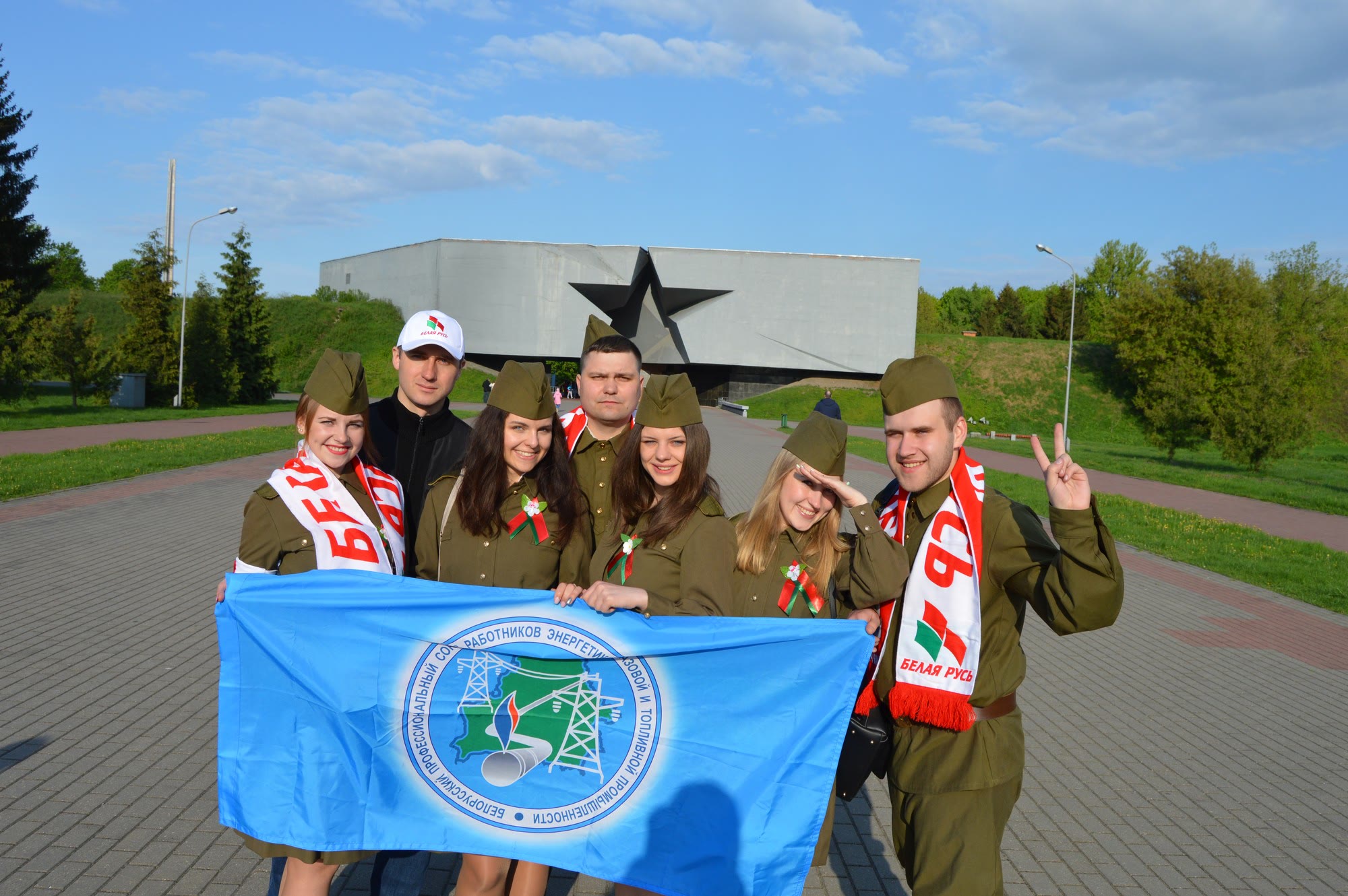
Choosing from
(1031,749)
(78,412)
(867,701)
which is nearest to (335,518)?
(867,701)

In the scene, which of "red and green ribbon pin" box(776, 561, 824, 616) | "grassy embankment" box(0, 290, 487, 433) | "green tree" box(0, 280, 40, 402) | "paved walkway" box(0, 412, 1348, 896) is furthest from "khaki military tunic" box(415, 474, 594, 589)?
"grassy embankment" box(0, 290, 487, 433)

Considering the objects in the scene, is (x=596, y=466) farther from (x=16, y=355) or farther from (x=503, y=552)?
(x=16, y=355)

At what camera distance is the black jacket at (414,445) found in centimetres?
417

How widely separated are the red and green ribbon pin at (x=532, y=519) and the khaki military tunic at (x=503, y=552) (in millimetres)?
11

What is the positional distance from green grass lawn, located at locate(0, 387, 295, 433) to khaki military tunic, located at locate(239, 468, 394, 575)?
2365 cm

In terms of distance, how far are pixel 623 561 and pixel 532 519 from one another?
1.27 ft

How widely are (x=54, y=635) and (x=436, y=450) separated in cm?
465

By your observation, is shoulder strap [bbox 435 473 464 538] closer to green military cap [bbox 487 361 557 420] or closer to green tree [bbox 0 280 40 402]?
green military cap [bbox 487 361 557 420]

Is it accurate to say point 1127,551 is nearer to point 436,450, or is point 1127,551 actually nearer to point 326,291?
point 436,450

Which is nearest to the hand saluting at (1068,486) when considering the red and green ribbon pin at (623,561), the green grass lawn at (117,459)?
the red and green ribbon pin at (623,561)

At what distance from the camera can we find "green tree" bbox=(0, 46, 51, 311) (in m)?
Result: 36.1

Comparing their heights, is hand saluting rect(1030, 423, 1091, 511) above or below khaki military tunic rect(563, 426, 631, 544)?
above

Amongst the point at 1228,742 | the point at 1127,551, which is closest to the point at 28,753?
the point at 1228,742

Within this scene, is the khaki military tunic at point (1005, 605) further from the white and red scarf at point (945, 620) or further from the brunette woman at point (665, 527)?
the brunette woman at point (665, 527)
